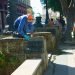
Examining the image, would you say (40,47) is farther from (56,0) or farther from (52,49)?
(56,0)

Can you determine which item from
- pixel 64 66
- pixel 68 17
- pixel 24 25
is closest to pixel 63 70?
pixel 64 66

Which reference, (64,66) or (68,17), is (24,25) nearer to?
(64,66)

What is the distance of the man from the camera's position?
990 centimetres

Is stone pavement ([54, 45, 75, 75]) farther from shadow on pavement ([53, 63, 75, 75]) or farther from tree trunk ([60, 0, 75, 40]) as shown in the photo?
tree trunk ([60, 0, 75, 40])

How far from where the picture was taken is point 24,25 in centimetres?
1007

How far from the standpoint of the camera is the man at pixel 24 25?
390 inches

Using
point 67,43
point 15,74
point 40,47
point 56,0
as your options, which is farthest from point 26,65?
point 56,0

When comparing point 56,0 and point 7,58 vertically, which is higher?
point 56,0

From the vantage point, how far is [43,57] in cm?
936

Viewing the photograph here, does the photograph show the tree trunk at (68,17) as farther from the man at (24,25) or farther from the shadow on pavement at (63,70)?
the man at (24,25)

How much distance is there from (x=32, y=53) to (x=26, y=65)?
61.5 inches

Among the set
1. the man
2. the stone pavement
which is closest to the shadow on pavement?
the stone pavement

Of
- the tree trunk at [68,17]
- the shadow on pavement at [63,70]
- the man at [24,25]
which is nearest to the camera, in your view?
the shadow on pavement at [63,70]

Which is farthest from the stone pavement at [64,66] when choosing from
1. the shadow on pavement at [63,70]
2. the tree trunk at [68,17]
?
the tree trunk at [68,17]
